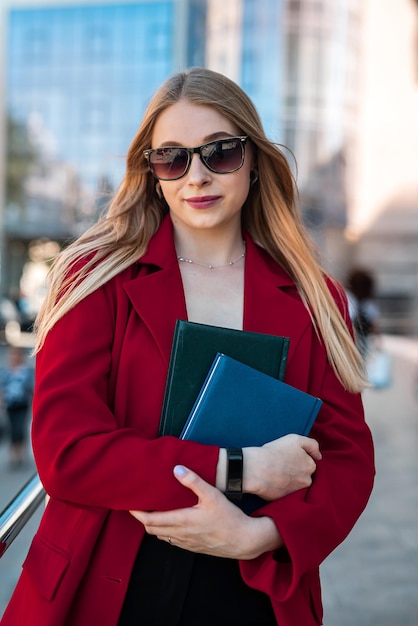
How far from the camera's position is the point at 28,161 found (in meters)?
38.8

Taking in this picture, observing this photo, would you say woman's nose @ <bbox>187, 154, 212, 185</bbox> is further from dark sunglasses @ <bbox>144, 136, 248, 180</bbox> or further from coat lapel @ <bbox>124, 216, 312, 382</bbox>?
coat lapel @ <bbox>124, 216, 312, 382</bbox>

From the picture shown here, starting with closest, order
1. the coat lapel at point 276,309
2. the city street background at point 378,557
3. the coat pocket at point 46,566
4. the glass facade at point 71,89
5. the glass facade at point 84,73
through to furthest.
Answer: the coat pocket at point 46,566 < the coat lapel at point 276,309 < the city street background at point 378,557 < the glass facade at point 84,73 < the glass facade at point 71,89

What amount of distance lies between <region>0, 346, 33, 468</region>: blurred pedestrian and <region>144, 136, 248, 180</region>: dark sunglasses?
662cm

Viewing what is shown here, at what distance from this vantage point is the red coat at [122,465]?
54.3 inches

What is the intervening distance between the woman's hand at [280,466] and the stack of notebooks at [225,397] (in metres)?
0.04

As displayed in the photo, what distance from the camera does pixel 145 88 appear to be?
124 feet

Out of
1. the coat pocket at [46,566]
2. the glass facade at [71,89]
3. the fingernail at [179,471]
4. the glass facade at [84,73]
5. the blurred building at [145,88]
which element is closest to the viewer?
the fingernail at [179,471]

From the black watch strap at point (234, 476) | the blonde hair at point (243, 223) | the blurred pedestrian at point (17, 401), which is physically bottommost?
the blurred pedestrian at point (17, 401)

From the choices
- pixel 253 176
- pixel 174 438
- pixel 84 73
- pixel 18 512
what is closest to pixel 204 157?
pixel 253 176

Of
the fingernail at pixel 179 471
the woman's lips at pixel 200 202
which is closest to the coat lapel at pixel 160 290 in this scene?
the woman's lips at pixel 200 202

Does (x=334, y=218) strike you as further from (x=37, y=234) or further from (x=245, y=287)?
(x=245, y=287)

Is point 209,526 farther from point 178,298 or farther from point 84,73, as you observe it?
point 84,73

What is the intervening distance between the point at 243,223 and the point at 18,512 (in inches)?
37.7

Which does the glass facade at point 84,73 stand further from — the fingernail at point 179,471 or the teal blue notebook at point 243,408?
the fingernail at point 179,471
